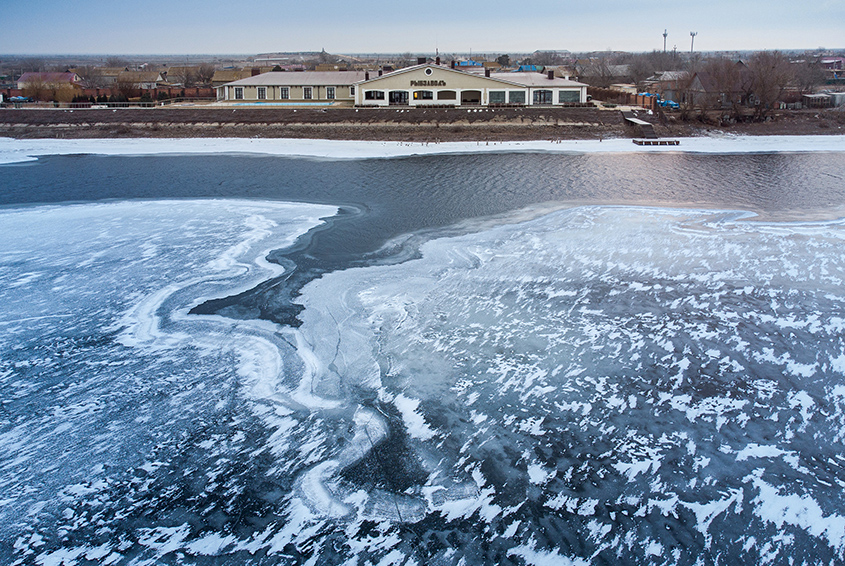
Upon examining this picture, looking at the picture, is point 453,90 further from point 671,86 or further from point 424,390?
point 424,390

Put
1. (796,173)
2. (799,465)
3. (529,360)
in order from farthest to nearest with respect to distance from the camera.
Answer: (796,173) → (529,360) → (799,465)

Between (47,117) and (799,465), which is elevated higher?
(47,117)

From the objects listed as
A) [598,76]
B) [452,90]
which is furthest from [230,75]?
[598,76]

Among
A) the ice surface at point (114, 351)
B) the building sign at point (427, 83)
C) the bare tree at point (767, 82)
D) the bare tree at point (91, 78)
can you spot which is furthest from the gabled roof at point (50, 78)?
the bare tree at point (767, 82)

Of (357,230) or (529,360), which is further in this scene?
(357,230)

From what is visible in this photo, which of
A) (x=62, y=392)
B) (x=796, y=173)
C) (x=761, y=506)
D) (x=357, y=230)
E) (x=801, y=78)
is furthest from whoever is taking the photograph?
(x=801, y=78)

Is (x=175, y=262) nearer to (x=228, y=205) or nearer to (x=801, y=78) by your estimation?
(x=228, y=205)

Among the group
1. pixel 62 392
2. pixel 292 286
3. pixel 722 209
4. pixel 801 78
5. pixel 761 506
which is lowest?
pixel 761 506

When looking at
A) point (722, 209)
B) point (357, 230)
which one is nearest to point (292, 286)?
point (357, 230)
